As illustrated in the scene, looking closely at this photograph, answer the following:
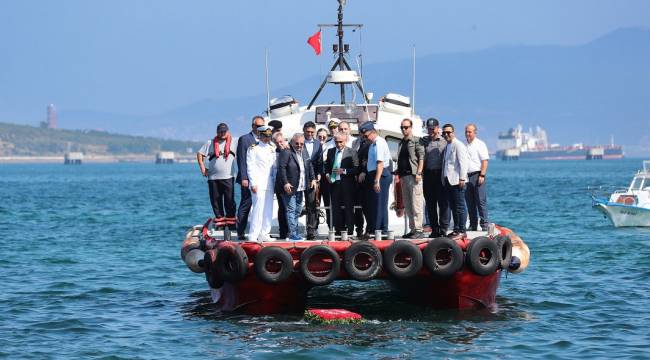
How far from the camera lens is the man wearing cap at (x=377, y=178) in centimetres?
1797

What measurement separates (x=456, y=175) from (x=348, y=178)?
1.61 metres

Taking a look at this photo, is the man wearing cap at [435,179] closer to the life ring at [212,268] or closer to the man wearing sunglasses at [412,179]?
the man wearing sunglasses at [412,179]

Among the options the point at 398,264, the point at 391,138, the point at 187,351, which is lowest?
the point at 187,351

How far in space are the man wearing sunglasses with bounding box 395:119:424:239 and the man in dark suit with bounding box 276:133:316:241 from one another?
4.50ft

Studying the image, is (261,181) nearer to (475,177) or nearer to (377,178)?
(377,178)

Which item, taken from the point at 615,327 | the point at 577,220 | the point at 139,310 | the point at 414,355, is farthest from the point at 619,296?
the point at 577,220

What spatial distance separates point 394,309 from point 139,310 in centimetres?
430

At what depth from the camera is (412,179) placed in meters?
18.4

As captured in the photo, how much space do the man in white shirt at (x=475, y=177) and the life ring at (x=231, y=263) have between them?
4.03 meters

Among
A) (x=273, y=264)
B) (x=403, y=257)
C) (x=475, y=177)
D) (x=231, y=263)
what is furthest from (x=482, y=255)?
(x=231, y=263)

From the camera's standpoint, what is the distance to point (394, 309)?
19609 mm

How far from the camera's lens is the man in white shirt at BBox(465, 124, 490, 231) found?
750 inches

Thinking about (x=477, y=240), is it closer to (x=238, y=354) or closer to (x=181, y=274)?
(x=238, y=354)

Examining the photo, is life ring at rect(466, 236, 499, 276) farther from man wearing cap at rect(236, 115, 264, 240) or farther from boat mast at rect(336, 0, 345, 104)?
boat mast at rect(336, 0, 345, 104)
